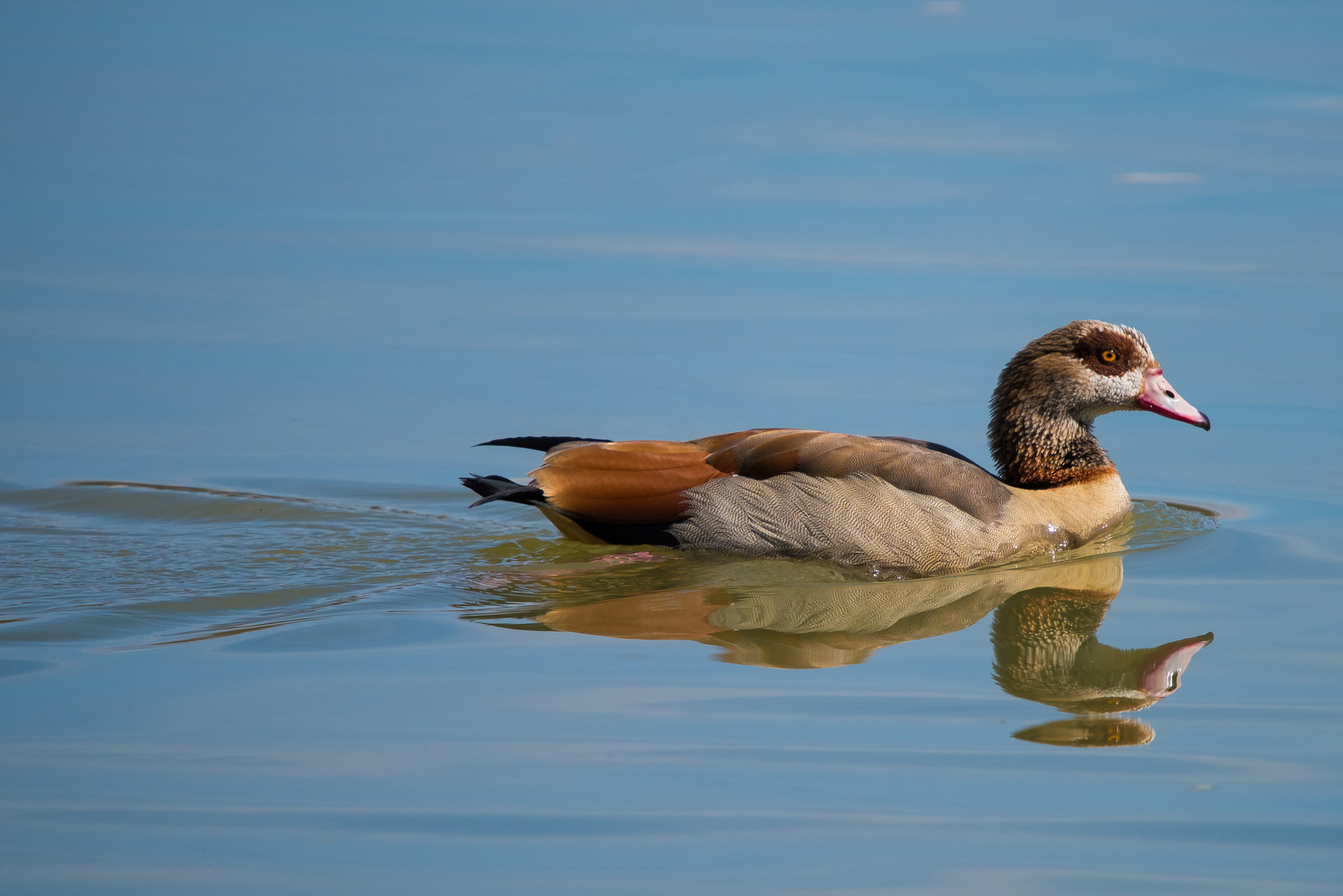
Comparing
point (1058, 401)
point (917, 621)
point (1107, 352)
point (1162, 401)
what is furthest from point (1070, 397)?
point (917, 621)

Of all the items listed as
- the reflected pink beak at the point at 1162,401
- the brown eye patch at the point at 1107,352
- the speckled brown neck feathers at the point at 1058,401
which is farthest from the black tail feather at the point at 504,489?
the reflected pink beak at the point at 1162,401

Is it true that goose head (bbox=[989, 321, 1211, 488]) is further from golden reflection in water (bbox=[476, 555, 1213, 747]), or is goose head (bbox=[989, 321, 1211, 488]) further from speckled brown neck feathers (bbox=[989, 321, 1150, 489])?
golden reflection in water (bbox=[476, 555, 1213, 747])

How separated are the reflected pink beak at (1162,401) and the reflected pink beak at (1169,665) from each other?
2.17 metres

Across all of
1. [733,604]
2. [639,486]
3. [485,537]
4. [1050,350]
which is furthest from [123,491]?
[1050,350]

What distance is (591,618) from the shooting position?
7109 mm

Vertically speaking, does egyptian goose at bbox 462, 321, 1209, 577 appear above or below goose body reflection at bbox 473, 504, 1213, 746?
above

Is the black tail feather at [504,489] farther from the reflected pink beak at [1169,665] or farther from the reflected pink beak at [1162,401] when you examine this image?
the reflected pink beak at [1162,401]

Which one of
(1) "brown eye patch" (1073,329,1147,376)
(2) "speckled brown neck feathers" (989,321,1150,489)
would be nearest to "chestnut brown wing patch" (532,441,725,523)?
(2) "speckled brown neck feathers" (989,321,1150,489)

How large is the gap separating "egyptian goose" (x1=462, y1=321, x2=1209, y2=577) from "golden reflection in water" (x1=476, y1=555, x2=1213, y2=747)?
16 centimetres

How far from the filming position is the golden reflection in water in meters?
6.20

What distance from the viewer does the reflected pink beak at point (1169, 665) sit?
6246 millimetres

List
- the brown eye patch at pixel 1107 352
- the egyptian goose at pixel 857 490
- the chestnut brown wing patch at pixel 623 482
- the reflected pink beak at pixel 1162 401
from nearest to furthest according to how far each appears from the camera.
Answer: the egyptian goose at pixel 857 490
the chestnut brown wing patch at pixel 623 482
the brown eye patch at pixel 1107 352
the reflected pink beak at pixel 1162 401

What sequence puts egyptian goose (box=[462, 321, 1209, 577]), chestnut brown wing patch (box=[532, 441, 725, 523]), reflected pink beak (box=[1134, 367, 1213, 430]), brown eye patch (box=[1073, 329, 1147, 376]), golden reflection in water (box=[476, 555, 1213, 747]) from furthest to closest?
1. reflected pink beak (box=[1134, 367, 1213, 430])
2. brown eye patch (box=[1073, 329, 1147, 376])
3. chestnut brown wing patch (box=[532, 441, 725, 523])
4. egyptian goose (box=[462, 321, 1209, 577])
5. golden reflection in water (box=[476, 555, 1213, 747])

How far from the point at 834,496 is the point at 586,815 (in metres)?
3.49
